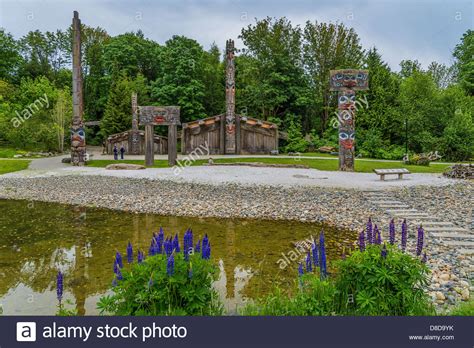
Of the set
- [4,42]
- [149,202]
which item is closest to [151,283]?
[149,202]

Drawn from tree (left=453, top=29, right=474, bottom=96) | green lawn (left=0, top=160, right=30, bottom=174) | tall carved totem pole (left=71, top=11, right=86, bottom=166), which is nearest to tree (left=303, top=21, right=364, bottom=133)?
tree (left=453, top=29, right=474, bottom=96)

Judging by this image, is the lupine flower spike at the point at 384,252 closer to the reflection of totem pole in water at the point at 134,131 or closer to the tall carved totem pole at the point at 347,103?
the tall carved totem pole at the point at 347,103

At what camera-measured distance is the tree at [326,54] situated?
131ft

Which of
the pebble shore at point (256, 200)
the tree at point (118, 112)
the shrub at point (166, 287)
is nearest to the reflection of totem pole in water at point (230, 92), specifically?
the tree at point (118, 112)

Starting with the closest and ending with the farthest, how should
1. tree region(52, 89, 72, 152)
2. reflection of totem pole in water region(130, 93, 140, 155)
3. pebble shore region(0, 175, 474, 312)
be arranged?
pebble shore region(0, 175, 474, 312) < reflection of totem pole in water region(130, 93, 140, 155) < tree region(52, 89, 72, 152)

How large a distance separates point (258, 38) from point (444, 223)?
34.5 m

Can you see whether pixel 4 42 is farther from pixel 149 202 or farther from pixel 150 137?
pixel 149 202

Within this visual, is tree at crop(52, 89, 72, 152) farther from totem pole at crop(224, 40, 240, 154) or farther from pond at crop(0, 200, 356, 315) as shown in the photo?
pond at crop(0, 200, 356, 315)

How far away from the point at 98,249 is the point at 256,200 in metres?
6.19

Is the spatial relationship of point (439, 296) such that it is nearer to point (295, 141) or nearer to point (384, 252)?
point (384, 252)

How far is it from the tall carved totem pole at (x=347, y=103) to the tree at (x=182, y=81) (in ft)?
65.9

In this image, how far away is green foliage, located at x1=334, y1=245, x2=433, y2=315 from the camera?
12.5ft

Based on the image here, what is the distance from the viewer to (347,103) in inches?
821

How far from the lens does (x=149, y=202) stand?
1291cm
